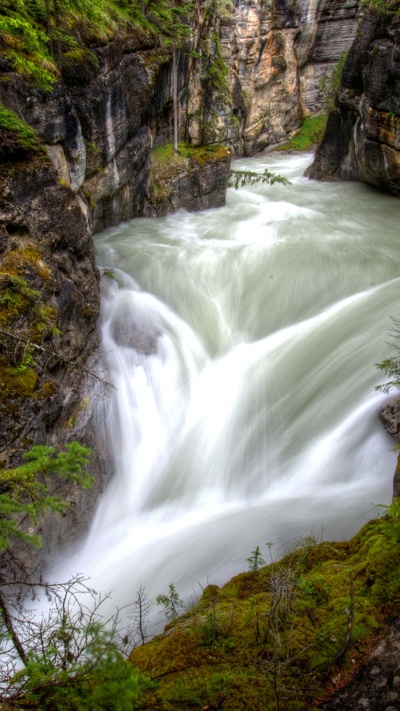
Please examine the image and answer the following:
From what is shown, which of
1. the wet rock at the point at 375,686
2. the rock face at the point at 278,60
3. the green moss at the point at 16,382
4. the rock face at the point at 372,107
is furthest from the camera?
the rock face at the point at 278,60

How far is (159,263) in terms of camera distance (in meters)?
10.1

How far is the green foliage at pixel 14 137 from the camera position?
18.8ft

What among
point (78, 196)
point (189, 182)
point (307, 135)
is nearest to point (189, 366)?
point (78, 196)

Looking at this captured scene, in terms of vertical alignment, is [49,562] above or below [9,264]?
below

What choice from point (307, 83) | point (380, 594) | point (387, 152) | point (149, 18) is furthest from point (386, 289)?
point (307, 83)

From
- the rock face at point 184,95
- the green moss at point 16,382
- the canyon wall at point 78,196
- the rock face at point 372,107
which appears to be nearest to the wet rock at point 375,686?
the canyon wall at point 78,196

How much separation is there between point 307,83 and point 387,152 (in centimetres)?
1713

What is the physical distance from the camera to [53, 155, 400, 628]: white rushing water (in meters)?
5.35

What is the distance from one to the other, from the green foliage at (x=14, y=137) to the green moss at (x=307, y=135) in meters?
22.3

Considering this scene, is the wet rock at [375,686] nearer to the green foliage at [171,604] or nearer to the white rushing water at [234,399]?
the green foliage at [171,604]

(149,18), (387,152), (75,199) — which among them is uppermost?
(149,18)

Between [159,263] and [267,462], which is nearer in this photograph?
[267,462]

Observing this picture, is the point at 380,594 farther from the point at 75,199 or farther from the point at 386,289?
the point at 386,289

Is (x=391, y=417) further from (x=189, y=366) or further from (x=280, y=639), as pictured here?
(x=280, y=639)
